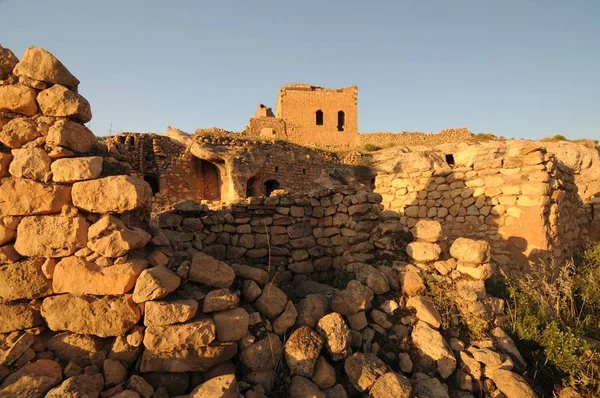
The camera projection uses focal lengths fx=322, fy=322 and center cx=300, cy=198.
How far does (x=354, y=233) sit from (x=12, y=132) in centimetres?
415

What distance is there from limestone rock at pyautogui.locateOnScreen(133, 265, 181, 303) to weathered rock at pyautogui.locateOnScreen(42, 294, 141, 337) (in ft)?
0.41

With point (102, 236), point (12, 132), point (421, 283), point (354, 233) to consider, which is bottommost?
point (421, 283)

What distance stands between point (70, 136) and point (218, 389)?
92.7 inches

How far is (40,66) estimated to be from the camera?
273cm

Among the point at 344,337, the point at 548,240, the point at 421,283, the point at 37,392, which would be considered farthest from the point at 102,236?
the point at 548,240

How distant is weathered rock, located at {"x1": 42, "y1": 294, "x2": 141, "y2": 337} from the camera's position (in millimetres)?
2434

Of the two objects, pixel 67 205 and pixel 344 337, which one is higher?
pixel 67 205

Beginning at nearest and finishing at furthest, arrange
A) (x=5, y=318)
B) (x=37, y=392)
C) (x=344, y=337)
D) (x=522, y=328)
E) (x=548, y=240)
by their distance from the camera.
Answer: (x=37, y=392) < (x=5, y=318) < (x=344, y=337) < (x=522, y=328) < (x=548, y=240)

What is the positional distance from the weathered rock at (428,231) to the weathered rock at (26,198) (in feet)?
13.1

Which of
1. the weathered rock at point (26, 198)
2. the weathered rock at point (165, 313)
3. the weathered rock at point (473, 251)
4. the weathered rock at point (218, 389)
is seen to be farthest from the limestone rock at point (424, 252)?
the weathered rock at point (26, 198)

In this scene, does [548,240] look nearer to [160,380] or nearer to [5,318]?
[160,380]

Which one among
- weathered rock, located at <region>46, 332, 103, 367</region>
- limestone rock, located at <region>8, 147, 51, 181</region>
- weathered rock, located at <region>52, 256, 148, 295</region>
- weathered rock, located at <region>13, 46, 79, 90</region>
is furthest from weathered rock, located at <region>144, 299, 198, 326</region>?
Result: weathered rock, located at <region>13, 46, 79, 90</region>

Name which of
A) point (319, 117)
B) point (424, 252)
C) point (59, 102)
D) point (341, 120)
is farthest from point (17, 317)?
point (341, 120)

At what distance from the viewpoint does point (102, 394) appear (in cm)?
221
